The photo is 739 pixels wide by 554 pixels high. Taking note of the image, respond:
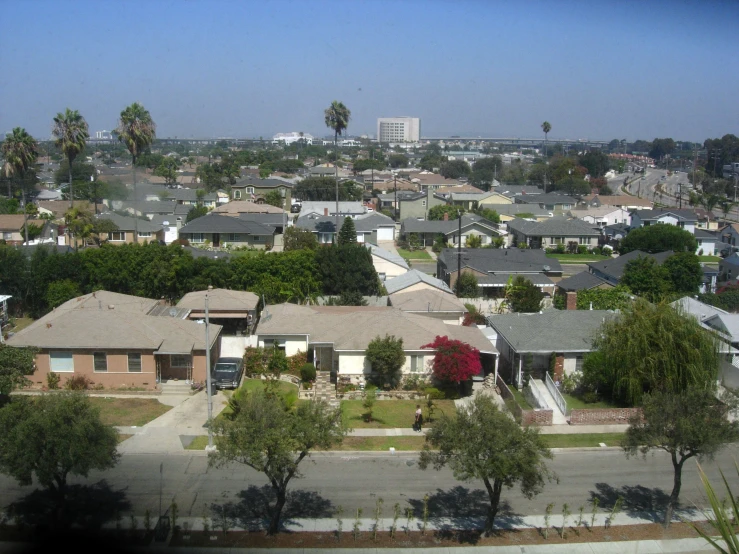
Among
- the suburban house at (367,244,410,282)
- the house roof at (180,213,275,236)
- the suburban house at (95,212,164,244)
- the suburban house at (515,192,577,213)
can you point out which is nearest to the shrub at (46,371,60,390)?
the suburban house at (367,244,410,282)

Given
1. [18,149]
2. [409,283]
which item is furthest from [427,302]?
[18,149]

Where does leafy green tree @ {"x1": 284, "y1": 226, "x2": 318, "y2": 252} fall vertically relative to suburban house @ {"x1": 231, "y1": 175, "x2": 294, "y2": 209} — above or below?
below

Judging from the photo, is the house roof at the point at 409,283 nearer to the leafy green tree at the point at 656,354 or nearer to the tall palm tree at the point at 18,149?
the leafy green tree at the point at 656,354

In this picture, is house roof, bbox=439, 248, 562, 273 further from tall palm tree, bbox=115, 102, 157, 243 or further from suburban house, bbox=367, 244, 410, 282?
tall palm tree, bbox=115, 102, 157, 243

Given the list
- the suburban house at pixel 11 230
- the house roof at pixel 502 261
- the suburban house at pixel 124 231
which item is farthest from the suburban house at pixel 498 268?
the suburban house at pixel 11 230

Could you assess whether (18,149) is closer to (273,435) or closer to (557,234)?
(273,435)

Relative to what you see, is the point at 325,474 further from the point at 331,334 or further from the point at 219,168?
the point at 219,168
